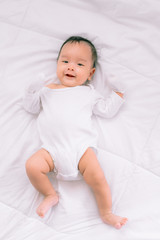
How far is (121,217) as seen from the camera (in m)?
1.35

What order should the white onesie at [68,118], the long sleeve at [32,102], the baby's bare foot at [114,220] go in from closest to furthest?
the baby's bare foot at [114,220]
the white onesie at [68,118]
the long sleeve at [32,102]

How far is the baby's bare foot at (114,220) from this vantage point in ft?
4.33

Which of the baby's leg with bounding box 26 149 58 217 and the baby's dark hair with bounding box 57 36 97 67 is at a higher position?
the baby's dark hair with bounding box 57 36 97 67

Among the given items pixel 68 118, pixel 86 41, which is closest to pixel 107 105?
pixel 68 118

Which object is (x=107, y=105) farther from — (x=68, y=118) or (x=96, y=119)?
(x=68, y=118)

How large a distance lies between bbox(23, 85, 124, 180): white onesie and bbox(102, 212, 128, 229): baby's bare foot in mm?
220

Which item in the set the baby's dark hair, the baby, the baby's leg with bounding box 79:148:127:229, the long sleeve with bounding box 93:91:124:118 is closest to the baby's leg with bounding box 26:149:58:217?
the baby

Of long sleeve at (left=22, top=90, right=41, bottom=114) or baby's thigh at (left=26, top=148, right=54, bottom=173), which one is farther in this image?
long sleeve at (left=22, top=90, right=41, bottom=114)

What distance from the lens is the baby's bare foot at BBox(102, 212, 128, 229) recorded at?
1.32m

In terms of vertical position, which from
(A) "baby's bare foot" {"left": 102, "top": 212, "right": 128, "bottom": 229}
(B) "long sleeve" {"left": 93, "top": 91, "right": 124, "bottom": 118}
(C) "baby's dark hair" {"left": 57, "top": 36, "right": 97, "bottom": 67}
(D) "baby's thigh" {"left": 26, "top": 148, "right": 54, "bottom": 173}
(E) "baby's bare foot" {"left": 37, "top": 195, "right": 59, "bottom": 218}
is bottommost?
(E) "baby's bare foot" {"left": 37, "top": 195, "right": 59, "bottom": 218}

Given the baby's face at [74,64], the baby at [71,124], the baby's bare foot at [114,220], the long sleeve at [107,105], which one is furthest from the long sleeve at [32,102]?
the baby's bare foot at [114,220]

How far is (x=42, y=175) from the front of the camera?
1.40 meters

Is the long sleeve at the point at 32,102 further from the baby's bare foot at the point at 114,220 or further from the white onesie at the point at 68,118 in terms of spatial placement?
the baby's bare foot at the point at 114,220

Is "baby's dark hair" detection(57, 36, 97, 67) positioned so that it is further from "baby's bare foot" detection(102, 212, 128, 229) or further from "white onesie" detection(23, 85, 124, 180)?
"baby's bare foot" detection(102, 212, 128, 229)
